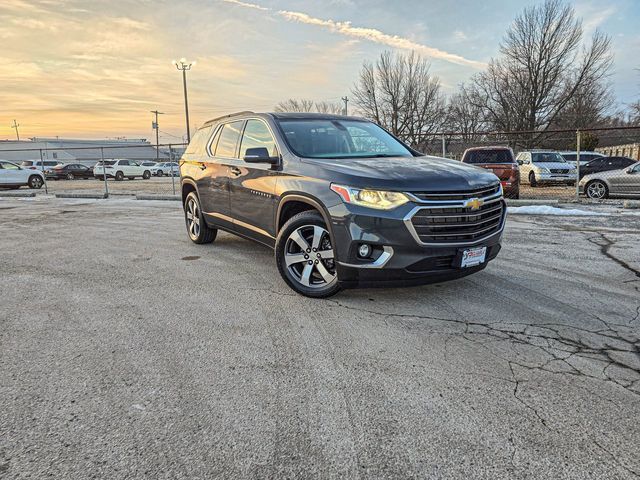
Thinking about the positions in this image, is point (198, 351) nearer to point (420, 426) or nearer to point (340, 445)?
point (340, 445)

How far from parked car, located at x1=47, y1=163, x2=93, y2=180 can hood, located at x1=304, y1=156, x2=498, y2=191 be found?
3682 centimetres

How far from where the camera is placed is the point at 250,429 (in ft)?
7.42

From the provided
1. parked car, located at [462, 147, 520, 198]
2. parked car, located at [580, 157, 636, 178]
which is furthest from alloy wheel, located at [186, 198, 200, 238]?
parked car, located at [580, 157, 636, 178]

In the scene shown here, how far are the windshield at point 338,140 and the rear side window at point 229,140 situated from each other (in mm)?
877

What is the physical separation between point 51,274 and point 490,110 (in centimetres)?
4239

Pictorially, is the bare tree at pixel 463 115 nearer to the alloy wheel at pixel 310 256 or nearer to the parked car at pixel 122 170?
the parked car at pixel 122 170

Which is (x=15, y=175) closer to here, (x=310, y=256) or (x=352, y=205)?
(x=310, y=256)

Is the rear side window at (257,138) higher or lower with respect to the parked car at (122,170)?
lower

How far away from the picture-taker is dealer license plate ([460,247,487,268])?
12.5ft

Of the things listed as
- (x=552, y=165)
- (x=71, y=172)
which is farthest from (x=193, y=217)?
(x=71, y=172)

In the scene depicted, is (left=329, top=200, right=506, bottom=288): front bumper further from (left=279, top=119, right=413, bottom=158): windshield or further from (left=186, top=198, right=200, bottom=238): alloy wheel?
(left=186, top=198, right=200, bottom=238): alloy wheel

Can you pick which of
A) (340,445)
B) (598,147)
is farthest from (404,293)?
(598,147)

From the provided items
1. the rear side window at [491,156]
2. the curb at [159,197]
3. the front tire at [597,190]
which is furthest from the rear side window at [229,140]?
the front tire at [597,190]

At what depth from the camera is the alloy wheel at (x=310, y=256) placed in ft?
13.5
